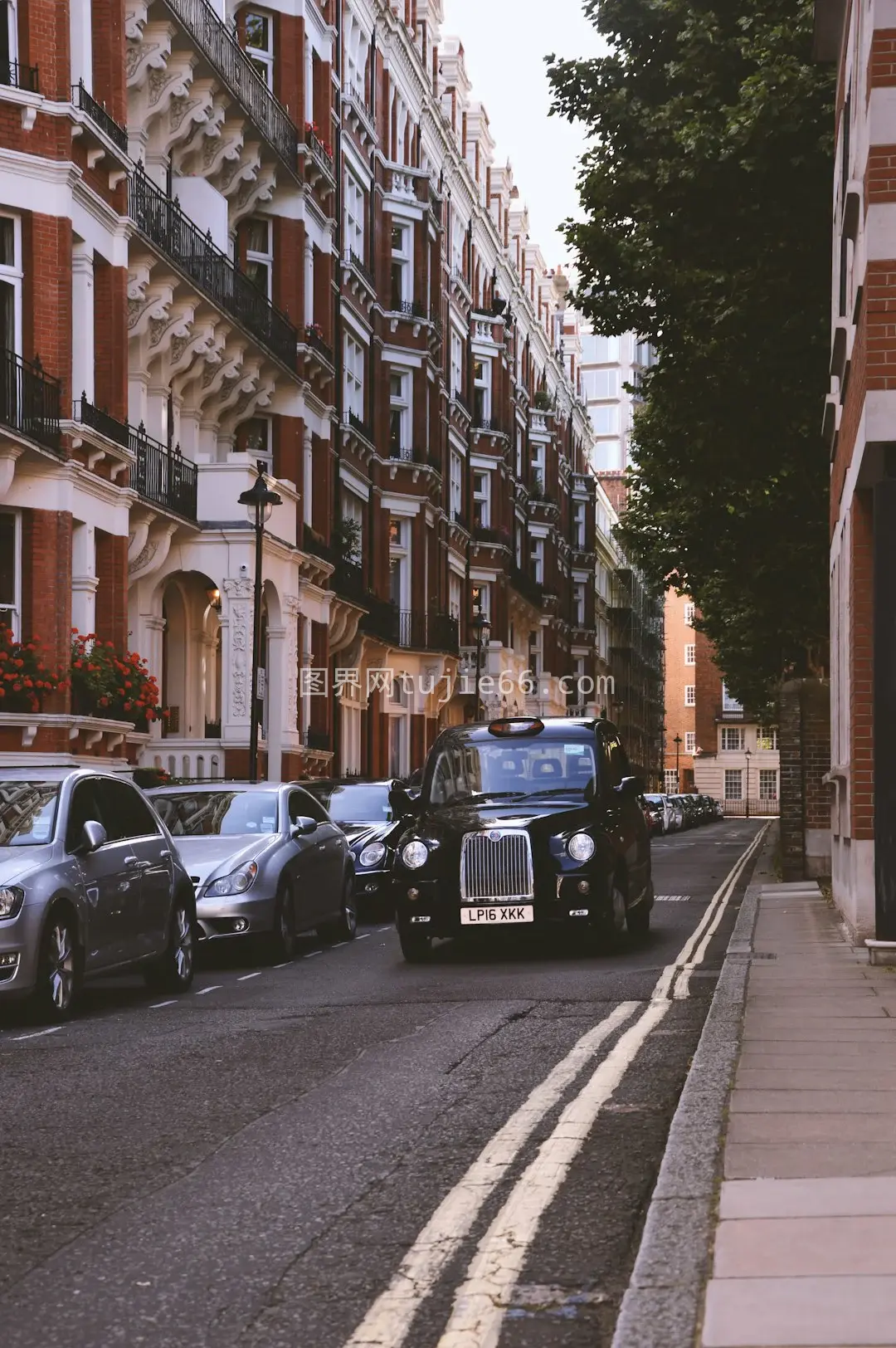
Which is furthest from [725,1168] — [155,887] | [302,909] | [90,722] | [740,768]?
[740,768]

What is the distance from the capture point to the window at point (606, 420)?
147375 mm

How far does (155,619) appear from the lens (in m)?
32.1

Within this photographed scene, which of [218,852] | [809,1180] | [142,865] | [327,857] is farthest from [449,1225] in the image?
[327,857]

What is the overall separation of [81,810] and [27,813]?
467 millimetres

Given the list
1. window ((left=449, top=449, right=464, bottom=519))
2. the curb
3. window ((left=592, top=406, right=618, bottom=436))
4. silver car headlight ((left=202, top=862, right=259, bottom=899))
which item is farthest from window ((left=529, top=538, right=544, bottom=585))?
the curb

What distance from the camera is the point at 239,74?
116ft

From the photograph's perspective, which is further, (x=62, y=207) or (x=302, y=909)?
(x=62, y=207)

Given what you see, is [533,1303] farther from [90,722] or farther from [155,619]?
[155,619]

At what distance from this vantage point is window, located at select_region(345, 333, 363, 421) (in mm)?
46969

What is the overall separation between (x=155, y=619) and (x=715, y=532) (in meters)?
9.07

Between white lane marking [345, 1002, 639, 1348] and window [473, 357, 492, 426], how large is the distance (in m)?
61.1

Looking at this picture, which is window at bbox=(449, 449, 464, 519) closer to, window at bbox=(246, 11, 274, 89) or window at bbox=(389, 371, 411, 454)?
window at bbox=(389, 371, 411, 454)

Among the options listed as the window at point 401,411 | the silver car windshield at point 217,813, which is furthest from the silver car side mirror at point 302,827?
the window at point 401,411

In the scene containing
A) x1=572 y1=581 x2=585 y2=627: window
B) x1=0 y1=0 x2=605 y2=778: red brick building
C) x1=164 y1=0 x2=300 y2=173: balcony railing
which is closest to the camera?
x1=0 y1=0 x2=605 y2=778: red brick building
